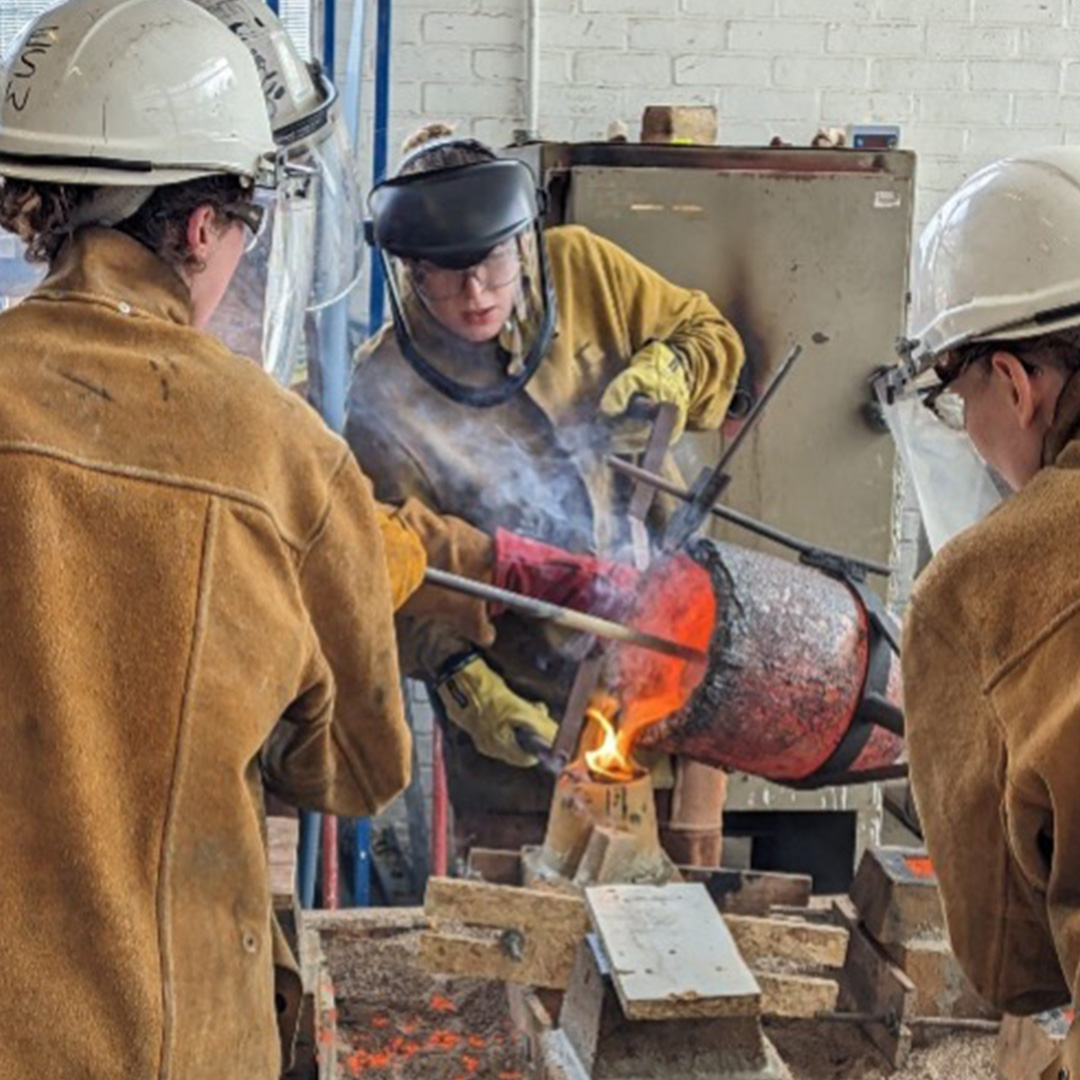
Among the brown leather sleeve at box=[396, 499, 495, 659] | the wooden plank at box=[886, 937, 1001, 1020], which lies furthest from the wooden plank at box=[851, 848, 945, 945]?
the brown leather sleeve at box=[396, 499, 495, 659]

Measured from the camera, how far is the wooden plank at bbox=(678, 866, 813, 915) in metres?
3.30

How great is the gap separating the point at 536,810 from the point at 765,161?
1.70m

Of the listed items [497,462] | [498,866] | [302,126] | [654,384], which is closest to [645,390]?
[654,384]

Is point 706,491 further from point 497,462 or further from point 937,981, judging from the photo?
point 937,981

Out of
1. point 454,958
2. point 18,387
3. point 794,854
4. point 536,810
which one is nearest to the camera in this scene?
point 18,387

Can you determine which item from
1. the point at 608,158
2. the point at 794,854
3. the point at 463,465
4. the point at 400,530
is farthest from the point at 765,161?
the point at 794,854

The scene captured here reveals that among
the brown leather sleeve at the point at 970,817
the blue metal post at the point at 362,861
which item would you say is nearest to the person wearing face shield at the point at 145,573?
the brown leather sleeve at the point at 970,817

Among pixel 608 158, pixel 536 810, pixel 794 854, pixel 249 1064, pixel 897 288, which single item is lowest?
pixel 794 854

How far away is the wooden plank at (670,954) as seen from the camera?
253 cm

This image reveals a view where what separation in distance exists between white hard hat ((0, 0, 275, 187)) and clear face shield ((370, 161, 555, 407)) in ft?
5.13

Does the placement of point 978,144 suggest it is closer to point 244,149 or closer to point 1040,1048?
point 1040,1048

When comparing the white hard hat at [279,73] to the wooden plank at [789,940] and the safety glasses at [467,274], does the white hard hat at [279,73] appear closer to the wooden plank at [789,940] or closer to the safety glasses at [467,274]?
the safety glasses at [467,274]

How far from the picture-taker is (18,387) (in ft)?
5.08

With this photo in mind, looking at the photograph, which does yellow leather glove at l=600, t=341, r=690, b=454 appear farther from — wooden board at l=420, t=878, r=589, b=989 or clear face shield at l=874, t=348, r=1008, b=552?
clear face shield at l=874, t=348, r=1008, b=552
